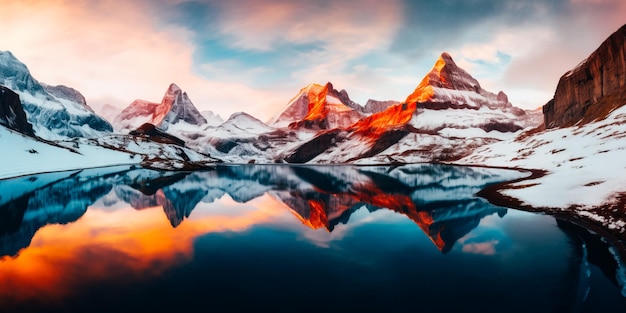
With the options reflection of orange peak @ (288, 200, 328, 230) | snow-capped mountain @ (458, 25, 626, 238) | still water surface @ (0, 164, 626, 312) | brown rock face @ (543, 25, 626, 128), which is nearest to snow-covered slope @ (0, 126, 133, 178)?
still water surface @ (0, 164, 626, 312)

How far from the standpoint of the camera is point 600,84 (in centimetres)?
17312

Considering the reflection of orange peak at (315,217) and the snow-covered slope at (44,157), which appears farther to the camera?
the snow-covered slope at (44,157)

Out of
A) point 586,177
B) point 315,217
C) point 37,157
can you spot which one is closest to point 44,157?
point 37,157

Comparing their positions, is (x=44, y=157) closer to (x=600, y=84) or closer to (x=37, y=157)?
(x=37, y=157)

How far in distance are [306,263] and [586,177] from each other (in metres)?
52.6

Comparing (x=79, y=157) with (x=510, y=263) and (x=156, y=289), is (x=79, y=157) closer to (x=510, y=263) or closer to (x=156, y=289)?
(x=156, y=289)

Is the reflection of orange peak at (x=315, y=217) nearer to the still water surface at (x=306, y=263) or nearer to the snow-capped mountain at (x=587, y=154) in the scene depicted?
the still water surface at (x=306, y=263)

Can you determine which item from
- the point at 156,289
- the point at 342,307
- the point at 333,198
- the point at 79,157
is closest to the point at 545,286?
the point at 342,307

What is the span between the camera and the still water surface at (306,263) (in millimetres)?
18812

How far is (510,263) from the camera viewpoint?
25.2 metres

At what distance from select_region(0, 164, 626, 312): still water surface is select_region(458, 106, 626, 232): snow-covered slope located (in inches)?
185

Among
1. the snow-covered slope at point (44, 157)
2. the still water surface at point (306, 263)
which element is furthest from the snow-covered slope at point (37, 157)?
the still water surface at point (306, 263)

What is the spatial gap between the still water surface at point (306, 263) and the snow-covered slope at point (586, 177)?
4692mm

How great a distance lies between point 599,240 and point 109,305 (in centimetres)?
3834
